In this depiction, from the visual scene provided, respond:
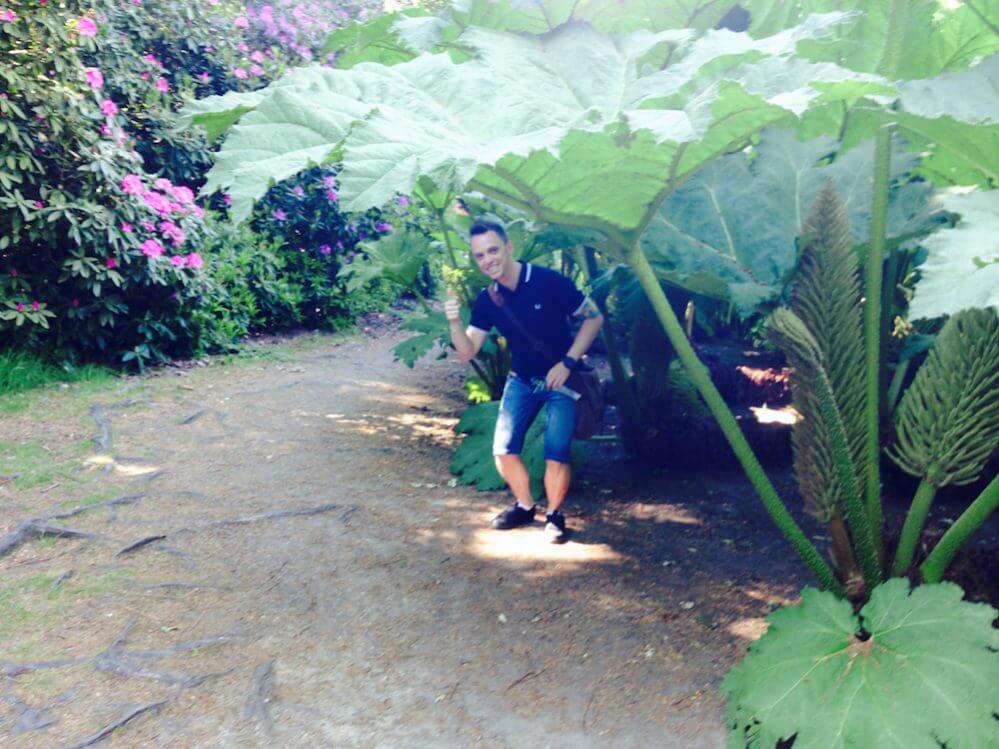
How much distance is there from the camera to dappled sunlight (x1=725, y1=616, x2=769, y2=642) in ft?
8.28

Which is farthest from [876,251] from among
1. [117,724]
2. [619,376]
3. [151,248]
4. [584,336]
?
[151,248]

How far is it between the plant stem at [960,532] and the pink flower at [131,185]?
510cm

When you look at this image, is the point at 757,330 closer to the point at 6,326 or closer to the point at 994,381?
the point at 994,381

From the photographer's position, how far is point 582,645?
2.51 m

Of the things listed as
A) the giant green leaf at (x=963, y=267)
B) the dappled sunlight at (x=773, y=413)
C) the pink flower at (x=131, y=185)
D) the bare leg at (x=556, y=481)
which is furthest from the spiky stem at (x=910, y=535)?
the pink flower at (x=131, y=185)

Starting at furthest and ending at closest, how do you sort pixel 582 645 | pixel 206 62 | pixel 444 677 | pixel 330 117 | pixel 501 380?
1. pixel 206 62
2. pixel 501 380
3. pixel 582 645
4. pixel 444 677
5. pixel 330 117

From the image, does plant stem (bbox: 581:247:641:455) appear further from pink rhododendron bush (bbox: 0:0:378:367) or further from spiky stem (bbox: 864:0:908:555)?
pink rhododendron bush (bbox: 0:0:378:367)

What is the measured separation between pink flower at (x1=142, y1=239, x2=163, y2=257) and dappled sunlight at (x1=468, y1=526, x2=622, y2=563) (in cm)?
338

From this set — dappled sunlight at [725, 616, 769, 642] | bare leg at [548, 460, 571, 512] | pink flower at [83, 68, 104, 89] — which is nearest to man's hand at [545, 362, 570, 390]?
bare leg at [548, 460, 571, 512]

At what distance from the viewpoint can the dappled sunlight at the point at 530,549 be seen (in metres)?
3.13

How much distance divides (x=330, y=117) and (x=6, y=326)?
426 centimetres

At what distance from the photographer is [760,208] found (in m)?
2.26

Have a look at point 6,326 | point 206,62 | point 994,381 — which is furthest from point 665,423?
point 206,62

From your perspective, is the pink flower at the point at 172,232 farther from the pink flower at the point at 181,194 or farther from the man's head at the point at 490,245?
the man's head at the point at 490,245
